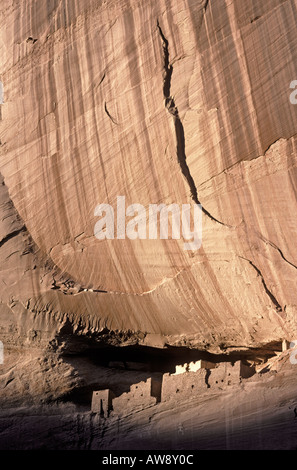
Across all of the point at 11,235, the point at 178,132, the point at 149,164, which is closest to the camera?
the point at 178,132

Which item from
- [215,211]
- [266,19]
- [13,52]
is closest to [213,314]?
[215,211]

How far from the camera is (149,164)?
9930 millimetres

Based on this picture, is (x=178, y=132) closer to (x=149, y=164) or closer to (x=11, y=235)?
(x=149, y=164)

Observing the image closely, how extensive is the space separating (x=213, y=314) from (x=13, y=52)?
4.36 metres

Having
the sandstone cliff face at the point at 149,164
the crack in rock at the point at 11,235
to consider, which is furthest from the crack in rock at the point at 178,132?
the crack in rock at the point at 11,235

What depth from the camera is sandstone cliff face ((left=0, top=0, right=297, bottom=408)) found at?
9.05m

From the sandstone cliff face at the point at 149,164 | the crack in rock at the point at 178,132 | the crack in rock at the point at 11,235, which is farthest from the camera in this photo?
the crack in rock at the point at 11,235

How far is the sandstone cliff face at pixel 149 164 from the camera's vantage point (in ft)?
29.7

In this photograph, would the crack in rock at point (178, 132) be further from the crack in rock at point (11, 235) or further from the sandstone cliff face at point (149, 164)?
the crack in rock at point (11, 235)

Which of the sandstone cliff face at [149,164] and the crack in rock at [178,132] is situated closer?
the sandstone cliff face at [149,164]

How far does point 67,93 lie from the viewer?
35.2 feet

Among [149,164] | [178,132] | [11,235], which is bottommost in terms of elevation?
[11,235]

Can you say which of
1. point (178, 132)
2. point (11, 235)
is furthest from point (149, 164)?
point (11, 235)

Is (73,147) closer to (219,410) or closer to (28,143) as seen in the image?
(28,143)
